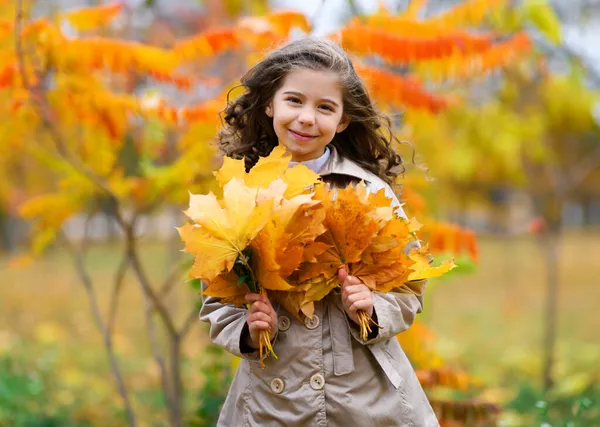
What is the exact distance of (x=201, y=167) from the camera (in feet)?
13.3

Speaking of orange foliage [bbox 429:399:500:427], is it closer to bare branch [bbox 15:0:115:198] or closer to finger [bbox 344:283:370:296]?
finger [bbox 344:283:370:296]

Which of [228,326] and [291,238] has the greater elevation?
[291,238]

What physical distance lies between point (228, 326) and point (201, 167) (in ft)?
6.73

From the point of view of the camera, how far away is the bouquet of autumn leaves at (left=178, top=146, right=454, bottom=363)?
1.87 metres

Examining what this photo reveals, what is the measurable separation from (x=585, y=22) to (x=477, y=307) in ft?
18.5

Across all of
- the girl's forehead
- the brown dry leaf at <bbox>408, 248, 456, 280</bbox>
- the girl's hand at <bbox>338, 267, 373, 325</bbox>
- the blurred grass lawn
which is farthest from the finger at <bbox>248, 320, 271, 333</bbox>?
the blurred grass lawn

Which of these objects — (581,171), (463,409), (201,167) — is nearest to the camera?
(463,409)

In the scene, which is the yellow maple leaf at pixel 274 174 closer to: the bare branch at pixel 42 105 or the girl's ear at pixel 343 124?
the girl's ear at pixel 343 124

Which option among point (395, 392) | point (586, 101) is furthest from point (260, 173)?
point (586, 101)

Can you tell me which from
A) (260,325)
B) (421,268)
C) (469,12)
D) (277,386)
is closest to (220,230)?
(260,325)

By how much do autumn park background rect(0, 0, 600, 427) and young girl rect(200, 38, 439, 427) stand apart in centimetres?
47

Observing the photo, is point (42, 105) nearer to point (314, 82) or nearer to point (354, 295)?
point (314, 82)

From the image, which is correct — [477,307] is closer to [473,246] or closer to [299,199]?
[473,246]

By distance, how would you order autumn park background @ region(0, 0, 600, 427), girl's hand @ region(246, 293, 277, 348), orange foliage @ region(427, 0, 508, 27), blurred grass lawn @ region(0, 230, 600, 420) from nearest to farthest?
girl's hand @ region(246, 293, 277, 348) → autumn park background @ region(0, 0, 600, 427) → orange foliage @ region(427, 0, 508, 27) → blurred grass lawn @ region(0, 230, 600, 420)
